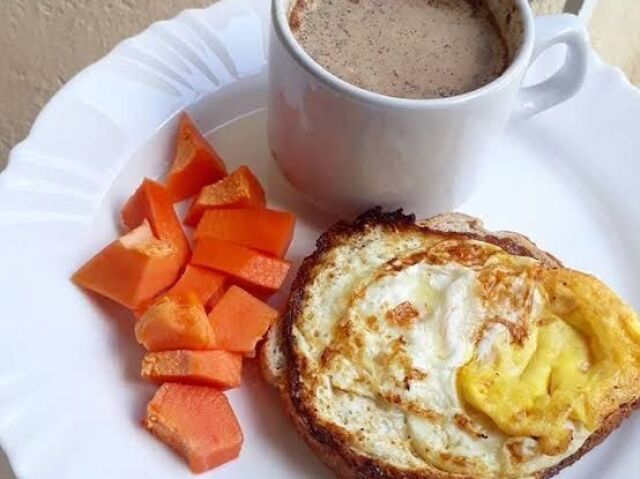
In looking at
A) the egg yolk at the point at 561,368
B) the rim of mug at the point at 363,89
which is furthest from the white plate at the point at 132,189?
the rim of mug at the point at 363,89

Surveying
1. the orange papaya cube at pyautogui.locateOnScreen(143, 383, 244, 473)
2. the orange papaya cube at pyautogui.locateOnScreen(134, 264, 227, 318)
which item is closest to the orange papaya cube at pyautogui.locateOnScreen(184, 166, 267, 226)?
the orange papaya cube at pyautogui.locateOnScreen(134, 264, 227, 318)

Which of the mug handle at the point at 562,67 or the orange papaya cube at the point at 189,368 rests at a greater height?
the mug handle at the point at 562,67

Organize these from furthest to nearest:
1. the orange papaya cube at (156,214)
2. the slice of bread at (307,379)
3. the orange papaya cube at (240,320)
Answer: the orange papaya cube at (156,214) → the orange papaya cube at (240,320) → the slice of bread at (307,379)

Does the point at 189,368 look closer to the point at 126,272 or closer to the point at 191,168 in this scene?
the point at 126,272

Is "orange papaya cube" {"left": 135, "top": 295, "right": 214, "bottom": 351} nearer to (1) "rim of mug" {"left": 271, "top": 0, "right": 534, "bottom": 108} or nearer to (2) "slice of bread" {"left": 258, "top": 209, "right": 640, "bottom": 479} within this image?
(2) "slice of bread" {"left": 258, "top": 209, "right": 640, "bottom": 479}

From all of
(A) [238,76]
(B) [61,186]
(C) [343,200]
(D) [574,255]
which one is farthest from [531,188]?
(B) [61,186]

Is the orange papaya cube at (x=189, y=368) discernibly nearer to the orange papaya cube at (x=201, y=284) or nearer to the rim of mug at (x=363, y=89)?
→ the orange papaya cube at (x=201, y=284)

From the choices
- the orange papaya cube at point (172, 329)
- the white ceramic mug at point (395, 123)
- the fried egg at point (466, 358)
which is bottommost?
the orange papaya cube at point (172, 329)
